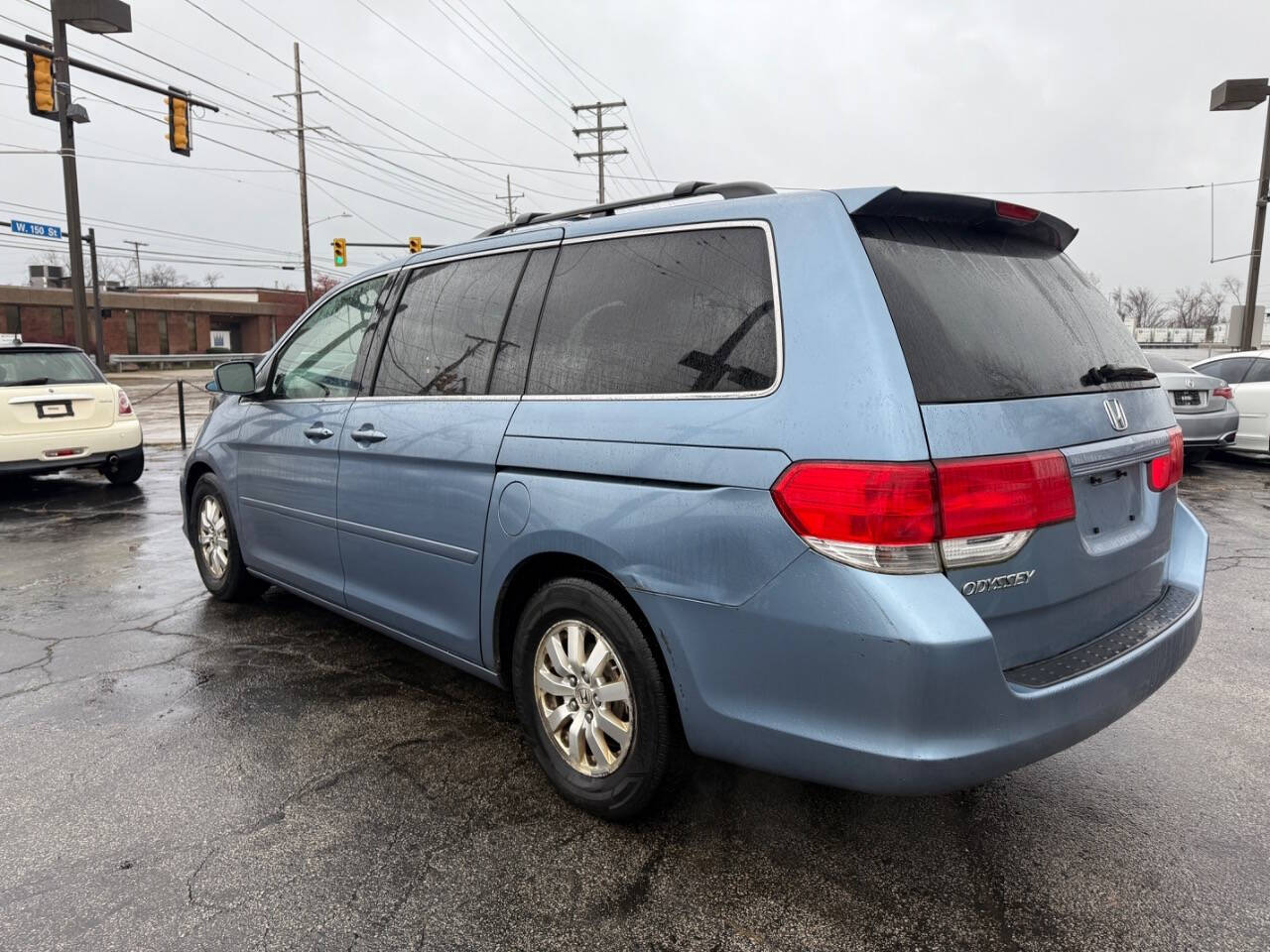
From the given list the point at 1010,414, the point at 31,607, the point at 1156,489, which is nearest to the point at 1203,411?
the point at 1156,489

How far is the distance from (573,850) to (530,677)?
0.58m

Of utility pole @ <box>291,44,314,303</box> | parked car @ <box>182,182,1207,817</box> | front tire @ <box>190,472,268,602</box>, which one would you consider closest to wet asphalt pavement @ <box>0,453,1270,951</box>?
parked car @ <box>182,182,1207,817</box>

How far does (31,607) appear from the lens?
5.26m

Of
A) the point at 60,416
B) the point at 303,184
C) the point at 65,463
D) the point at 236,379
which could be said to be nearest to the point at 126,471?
the point at 65,463

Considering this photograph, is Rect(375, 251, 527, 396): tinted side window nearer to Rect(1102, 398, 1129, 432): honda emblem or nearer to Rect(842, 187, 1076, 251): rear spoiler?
Rect(842, 187, 1076, 251): rear spoiler

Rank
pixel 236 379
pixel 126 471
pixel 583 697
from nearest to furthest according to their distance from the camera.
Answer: pixel 583 697 → pixel 236 379 → pixel 126 471

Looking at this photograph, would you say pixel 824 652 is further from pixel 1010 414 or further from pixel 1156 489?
pixel 1156 489

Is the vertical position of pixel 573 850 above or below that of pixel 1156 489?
below

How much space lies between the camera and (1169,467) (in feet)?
9.31

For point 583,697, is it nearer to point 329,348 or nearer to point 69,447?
point 329,348

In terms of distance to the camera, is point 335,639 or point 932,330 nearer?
point 932,330

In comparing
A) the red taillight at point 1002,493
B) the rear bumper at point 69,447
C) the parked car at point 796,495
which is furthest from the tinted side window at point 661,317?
the rear bumper at point 69,447

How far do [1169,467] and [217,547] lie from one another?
15.7 feet

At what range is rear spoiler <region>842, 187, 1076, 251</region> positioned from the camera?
2.33 meters
